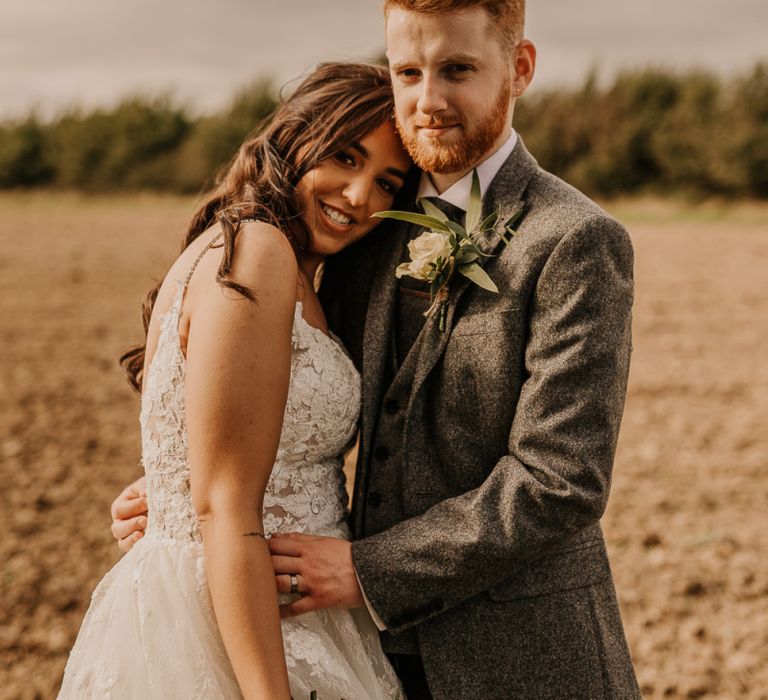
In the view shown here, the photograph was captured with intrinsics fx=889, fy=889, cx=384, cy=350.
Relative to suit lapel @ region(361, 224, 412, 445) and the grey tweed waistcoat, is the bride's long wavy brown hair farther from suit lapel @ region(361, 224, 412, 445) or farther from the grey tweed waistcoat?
the grey tweed waistcoat

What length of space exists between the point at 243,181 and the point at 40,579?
12.2 ft

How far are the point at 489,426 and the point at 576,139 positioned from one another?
34172mm

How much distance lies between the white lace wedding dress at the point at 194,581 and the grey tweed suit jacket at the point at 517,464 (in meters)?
0.13

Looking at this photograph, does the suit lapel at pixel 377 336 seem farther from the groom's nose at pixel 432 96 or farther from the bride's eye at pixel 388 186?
the groom's nose at pixel 432 96

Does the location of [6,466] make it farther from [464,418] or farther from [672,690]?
[464,418]

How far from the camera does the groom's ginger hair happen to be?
7.47 ft

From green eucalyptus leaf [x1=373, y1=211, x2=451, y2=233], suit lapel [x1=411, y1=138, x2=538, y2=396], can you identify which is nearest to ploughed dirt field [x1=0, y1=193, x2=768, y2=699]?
green eucalyptus leaf [x1=373, y1=211, x2=451, y2=233]

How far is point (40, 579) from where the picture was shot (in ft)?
17.7

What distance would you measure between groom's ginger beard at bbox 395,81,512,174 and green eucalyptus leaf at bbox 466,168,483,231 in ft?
0.18

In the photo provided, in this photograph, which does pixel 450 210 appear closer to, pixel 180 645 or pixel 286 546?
pixel 286 546

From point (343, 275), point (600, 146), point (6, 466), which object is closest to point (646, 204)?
point (600, 146)

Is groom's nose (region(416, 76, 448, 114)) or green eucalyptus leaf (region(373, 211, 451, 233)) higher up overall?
groom's nose (region(416, 76, 448, 114))

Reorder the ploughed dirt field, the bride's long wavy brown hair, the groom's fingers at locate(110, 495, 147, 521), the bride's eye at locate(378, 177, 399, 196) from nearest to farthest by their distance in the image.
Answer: the bride's long wavy brown hair → the bride's eye at locate(378, 177, 399, 196) → the groom's fingers at locate(110, 495, 147, 521) → the ploughed dirt field

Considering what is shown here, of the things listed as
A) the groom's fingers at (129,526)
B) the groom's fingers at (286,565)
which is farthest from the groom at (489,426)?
the groom's fingers at (129,526)
